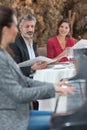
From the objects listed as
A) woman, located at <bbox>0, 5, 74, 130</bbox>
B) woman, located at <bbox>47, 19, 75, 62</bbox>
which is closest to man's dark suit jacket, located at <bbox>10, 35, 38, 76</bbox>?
woman, located at <bbox>47, 19, 75, 62</bbox>

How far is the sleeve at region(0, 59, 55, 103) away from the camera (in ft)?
5.51

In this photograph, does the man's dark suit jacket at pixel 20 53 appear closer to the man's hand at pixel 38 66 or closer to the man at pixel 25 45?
the man at pixel 25 45

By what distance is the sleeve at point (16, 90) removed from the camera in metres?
1.68

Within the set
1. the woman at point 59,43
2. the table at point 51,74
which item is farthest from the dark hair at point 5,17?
the woman at point 59,43

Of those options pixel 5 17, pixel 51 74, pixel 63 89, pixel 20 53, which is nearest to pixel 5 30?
pixel 5 17

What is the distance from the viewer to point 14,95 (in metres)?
1.68

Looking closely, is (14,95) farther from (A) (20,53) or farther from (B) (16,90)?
(A) (20,53)

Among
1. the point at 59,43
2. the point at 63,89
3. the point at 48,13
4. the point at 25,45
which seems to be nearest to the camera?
the point at 63,89

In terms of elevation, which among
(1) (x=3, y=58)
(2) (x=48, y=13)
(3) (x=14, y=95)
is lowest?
(2) (x=48, y=13)

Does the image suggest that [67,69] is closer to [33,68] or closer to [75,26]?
[33,68]

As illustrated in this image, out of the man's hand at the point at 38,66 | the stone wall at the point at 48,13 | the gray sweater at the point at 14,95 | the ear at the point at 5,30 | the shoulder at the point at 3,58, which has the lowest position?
the stone wall at the point at 48,13

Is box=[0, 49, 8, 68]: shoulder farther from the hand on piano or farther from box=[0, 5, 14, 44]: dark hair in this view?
the hand on piano

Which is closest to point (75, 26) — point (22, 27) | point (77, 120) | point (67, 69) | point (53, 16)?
point (53, 16)

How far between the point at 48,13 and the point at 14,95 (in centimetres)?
618
